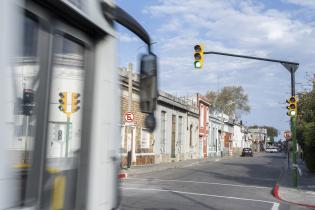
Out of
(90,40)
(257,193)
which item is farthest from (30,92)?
(257,193)

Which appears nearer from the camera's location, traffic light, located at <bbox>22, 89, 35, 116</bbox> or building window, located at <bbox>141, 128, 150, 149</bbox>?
traffic light, located at <bbox>22, 89, 35, 116</bbox>

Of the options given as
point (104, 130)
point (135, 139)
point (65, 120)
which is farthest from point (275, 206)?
point (135, 139)

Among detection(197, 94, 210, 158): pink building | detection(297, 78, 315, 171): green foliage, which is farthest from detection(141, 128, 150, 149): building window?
detection(197, 94, 210, 158): pink building

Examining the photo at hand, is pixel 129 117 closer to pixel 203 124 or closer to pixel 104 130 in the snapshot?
pixel 104 130

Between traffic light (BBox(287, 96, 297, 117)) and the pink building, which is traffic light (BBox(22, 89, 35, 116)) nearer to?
traffic light (BBox(287, 96, 297, 117))

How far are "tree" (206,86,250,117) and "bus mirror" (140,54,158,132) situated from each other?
109 meters

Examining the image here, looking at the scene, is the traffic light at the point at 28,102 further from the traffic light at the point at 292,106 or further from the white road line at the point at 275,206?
the traffic light at the point at 292,106

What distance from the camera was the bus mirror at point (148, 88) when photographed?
14.2ft

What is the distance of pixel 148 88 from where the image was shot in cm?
433

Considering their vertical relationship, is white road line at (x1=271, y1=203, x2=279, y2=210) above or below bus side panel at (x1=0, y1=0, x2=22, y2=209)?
below

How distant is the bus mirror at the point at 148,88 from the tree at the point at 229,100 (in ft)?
356

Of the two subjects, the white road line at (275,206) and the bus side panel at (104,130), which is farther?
the white road line at (275,206)

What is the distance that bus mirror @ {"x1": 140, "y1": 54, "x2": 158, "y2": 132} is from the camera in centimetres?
432

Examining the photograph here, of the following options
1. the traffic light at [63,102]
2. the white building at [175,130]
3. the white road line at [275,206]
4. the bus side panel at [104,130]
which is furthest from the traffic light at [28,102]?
the white building at [175,130]
